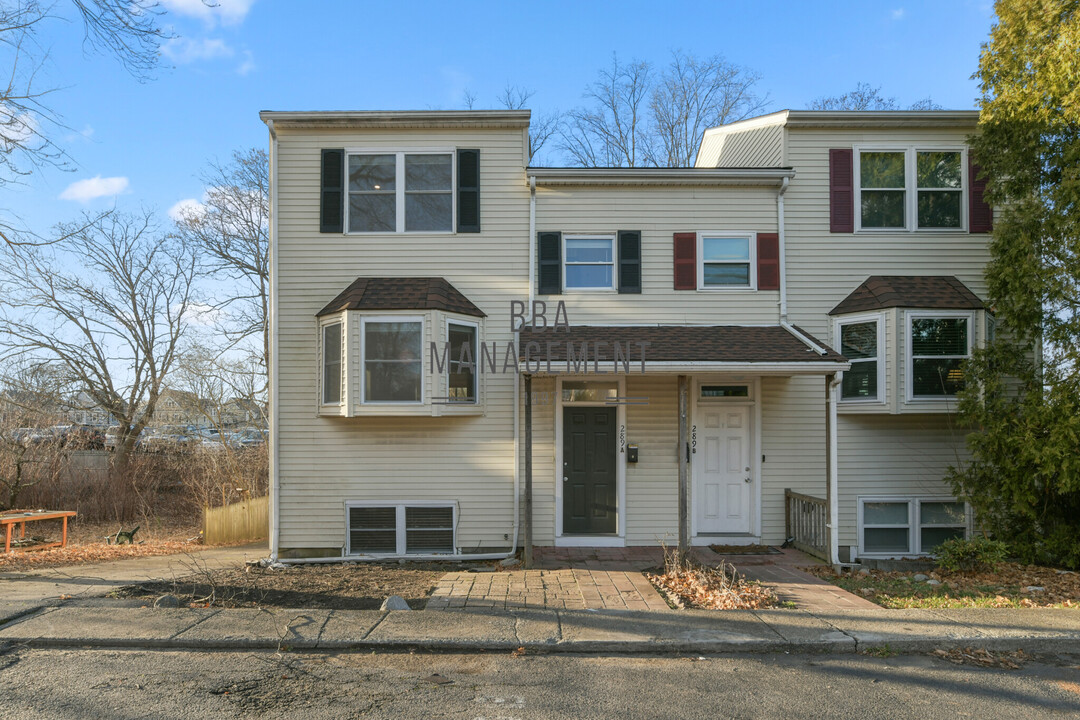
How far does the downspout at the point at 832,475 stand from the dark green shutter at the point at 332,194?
308 inches

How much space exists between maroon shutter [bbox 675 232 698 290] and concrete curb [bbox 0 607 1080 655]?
17.6 ft

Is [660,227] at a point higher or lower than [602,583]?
higher

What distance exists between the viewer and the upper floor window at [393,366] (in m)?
9.96

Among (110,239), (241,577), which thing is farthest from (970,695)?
(110,239)

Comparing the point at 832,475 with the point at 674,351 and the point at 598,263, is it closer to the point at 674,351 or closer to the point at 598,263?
the point at 674,351

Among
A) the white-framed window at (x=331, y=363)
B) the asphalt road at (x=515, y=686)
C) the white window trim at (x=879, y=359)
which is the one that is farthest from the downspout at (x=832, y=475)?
the white-framed window at (x=331, y=363)

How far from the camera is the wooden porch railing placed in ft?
31.4

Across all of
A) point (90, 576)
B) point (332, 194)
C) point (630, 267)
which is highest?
point (332, 194)

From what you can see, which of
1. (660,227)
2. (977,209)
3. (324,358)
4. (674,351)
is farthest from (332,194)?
(977,209)

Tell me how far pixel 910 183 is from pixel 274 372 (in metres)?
10.6

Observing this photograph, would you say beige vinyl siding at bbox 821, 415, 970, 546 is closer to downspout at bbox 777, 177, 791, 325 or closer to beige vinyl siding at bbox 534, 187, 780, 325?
downspout at bbox 777, 177, 791, 325

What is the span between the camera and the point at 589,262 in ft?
35.3

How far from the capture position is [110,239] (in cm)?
2059

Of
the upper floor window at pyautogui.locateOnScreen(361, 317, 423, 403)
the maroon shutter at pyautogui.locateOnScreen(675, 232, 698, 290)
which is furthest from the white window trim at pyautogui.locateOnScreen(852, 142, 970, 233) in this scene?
the upper floor window at pyautogui.locateOnScreen(361, 317, 423, 403)
